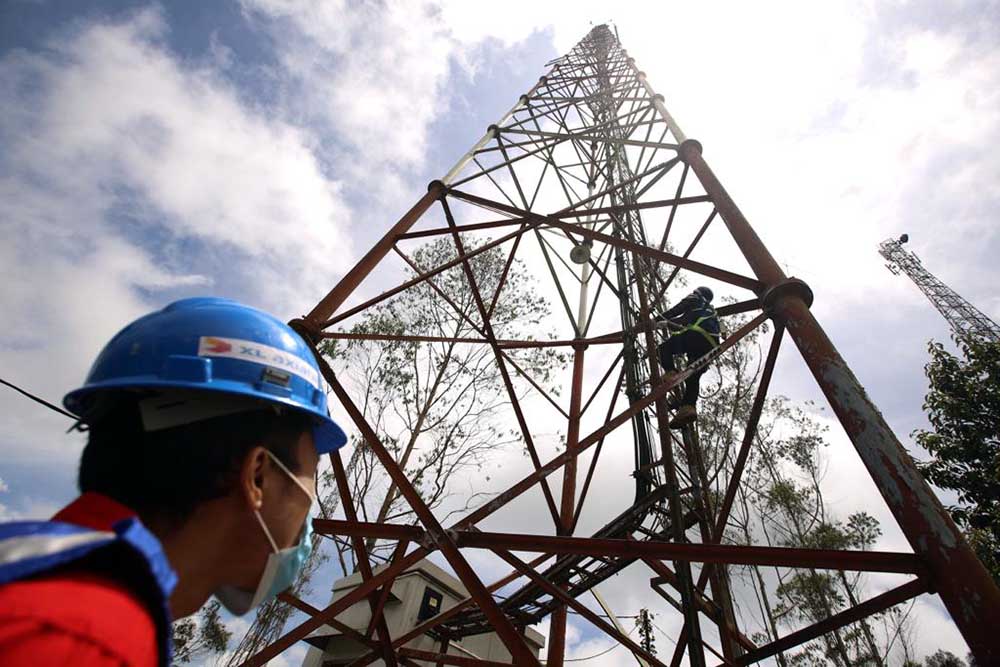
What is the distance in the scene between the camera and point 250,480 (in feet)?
4.04

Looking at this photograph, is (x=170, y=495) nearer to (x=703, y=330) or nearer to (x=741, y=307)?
(x=741, y=307)

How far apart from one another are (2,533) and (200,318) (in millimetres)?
918

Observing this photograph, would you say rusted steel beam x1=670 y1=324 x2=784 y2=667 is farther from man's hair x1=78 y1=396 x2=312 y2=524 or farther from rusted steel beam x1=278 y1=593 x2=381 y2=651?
man's hair x1=78 y1=396 x2=312 y2=524

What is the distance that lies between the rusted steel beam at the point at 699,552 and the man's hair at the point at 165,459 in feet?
6.20

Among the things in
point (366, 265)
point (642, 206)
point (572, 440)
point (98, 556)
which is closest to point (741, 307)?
point (642, 206)

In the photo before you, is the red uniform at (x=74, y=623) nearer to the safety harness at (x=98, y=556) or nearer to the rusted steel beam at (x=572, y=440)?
the safety harness at (x=98, y=556)

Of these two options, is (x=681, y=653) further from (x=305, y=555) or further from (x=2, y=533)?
(x=2, y=533)

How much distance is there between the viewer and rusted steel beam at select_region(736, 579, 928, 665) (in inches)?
86.7

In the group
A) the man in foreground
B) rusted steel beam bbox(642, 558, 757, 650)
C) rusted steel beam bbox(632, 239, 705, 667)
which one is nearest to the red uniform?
the man in foreground

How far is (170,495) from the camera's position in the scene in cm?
109

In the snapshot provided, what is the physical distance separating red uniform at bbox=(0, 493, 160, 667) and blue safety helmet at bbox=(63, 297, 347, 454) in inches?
26.3

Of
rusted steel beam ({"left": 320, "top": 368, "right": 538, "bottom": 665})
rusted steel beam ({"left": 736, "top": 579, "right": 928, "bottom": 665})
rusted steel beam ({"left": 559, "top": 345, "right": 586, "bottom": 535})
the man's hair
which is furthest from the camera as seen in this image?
rusted steel beam ({"left": 559, "top": 345, "right": 586, "bottom": 535})

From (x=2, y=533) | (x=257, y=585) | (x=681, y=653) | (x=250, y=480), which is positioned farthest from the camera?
(x=681, y=653)

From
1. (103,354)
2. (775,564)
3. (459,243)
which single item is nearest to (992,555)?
(775,564)
